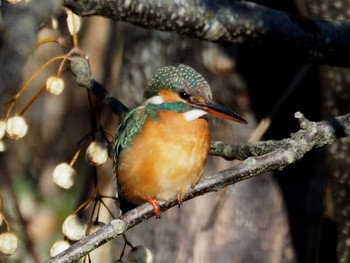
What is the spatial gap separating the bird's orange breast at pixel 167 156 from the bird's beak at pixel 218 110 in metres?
0.09

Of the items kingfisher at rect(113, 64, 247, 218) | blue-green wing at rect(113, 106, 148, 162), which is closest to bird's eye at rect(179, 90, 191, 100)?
kingfisher at rect(113, 64, 247, 218)

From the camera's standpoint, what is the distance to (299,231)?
473 cm

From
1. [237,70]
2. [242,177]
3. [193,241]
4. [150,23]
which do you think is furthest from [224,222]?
[242,177]

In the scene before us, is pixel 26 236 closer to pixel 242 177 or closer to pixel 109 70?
pixel 109 70

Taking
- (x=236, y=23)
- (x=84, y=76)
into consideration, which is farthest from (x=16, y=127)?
(x=236, y=23)

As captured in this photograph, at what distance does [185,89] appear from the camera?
3.09 m

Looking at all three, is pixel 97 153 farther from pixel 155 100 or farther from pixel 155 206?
pixel 155 100

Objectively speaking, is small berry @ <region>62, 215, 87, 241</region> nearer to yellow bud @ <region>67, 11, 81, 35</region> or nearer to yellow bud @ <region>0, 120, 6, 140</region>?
yellow bud @ <region>0, 120, 6, 140</region>

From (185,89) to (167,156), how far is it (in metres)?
0.24

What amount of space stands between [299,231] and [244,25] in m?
1.68

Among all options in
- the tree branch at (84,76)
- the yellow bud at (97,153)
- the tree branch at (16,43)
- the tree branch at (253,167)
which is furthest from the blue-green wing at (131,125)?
the tree branch at (16,43)

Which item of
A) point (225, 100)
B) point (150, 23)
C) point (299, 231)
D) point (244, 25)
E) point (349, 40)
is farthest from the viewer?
point (299, 231)

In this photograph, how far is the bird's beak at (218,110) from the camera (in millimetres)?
2949

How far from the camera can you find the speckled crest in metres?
3.06
